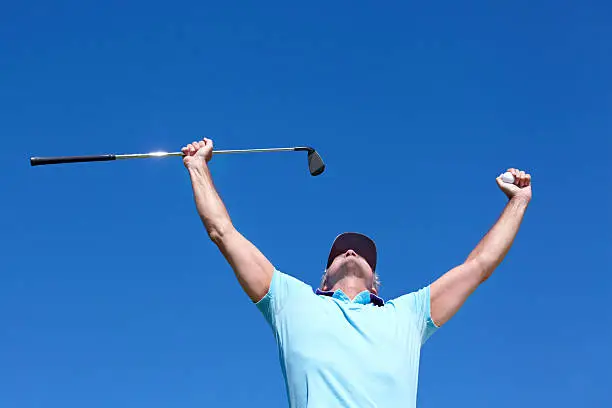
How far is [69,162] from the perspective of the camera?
7.70 m

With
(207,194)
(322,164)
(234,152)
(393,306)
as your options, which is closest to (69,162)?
(234,152)

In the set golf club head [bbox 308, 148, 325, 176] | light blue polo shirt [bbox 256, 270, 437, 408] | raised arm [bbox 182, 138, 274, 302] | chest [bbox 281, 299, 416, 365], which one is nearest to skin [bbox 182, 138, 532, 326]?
raised arm [bbox 182, 138, 274, 302]

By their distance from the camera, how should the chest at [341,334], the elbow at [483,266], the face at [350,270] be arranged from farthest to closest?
1. the face at [350,270]
2. the elbow at [483,266]
3. the chest at [341,334]

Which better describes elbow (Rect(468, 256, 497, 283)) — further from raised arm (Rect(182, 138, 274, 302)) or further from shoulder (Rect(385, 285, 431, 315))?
raised arm (Rect(182, 138, 274, 302))

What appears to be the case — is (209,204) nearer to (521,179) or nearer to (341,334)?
(341,334)

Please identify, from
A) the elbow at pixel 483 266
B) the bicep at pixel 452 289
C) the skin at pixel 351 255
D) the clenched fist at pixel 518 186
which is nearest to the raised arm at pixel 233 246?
the skin at pixel 351 255

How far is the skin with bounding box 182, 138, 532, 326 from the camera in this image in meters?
5.71

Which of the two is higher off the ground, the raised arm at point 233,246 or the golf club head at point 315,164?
the golf club head at point 315,164

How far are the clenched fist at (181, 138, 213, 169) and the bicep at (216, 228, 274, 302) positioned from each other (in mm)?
858

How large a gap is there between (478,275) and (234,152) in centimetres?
293

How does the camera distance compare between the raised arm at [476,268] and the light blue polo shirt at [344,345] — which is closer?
the light blue polo shirt at [344,345]

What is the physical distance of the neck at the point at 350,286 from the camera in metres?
6.38

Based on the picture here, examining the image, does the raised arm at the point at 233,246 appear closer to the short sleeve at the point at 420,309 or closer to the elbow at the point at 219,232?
the elbow at the point at 219,232

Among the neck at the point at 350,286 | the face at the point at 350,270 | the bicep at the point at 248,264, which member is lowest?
the bicep at the point at 248,264
